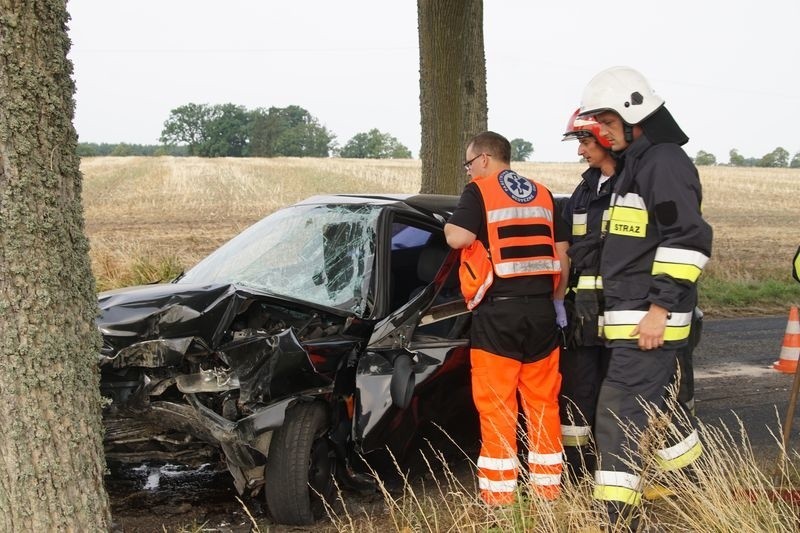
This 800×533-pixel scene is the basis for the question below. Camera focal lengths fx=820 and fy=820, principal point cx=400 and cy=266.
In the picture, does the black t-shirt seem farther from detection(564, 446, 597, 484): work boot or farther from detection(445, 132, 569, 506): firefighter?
detection(564, 446, 597, 484): work boot

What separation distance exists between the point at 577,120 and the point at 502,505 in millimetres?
1792

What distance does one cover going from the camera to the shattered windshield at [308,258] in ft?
14.1

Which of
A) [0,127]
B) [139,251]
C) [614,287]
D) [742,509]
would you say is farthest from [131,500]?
[139,251]

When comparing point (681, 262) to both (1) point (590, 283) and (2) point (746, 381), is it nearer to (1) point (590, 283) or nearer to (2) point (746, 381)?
(1) point (590, 283)

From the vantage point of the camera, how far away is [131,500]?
13.6 ft

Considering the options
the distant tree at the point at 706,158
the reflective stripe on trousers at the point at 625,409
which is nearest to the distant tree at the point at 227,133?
the distant tree at the point at 706,158

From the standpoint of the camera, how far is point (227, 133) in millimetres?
89188

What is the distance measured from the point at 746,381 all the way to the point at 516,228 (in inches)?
143

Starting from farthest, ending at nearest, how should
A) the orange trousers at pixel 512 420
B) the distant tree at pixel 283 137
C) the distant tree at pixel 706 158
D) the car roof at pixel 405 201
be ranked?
the distant tree at pixel 283 137
the distant tree at pixel 706 158
the car roof at pixel 405 201
the orange trousers at pixel 512 420

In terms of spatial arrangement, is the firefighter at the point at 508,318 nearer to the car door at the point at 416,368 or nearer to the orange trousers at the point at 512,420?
the orange trousers at the point at 512,420

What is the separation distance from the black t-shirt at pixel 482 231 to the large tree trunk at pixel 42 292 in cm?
168

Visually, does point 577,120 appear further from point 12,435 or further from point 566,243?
point 12,435

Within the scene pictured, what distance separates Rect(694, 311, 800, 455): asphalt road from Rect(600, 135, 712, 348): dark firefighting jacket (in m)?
1.08

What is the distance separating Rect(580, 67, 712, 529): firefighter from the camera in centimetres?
329
